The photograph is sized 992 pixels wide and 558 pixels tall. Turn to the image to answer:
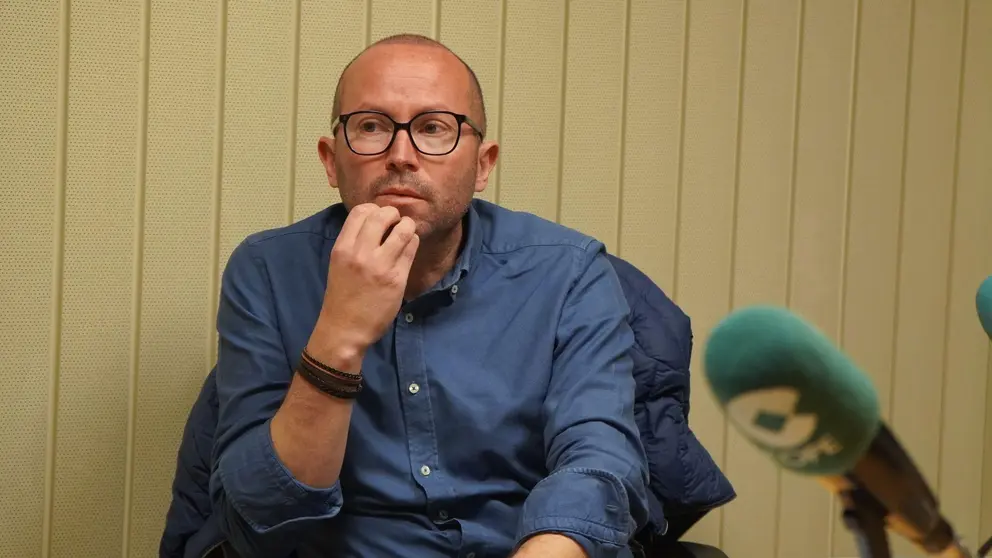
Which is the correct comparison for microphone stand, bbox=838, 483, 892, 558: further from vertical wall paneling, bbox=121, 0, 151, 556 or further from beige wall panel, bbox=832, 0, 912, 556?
beige wall panel, bbox=832, 0, 912, 556

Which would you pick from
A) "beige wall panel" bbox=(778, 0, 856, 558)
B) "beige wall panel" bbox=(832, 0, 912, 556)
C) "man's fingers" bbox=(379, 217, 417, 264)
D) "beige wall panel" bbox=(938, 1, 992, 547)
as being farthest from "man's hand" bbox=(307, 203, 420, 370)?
"beige wall panel" bbox=(938, 1, 992, 547)

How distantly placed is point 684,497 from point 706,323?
2.11ft

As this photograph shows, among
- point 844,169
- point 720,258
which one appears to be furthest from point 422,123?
point 844,169

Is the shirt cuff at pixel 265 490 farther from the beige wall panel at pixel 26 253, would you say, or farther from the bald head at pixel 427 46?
the beige wall panel at pixel 26 253

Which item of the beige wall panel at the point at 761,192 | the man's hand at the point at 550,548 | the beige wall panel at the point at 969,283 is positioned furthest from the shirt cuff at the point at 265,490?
the beige wall panel at the point at 969,283

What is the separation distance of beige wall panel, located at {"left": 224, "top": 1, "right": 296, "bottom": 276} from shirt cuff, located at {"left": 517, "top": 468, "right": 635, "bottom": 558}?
83 cm

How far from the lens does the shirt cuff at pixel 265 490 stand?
1280mm

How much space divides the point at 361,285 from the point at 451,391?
25 centimetres

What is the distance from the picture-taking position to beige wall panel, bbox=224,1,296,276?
183 cm

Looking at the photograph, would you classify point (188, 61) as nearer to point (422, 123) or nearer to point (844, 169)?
point (422, 123)

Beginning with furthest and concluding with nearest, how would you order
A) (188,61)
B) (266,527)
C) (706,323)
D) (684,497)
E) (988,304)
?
(706,323) < (188,61) < (684,497) < (266,527) < (988,304)

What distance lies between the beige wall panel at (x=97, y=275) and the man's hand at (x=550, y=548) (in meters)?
0.89

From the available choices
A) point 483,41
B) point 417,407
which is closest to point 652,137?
point 483,41

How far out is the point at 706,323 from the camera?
221 cm
